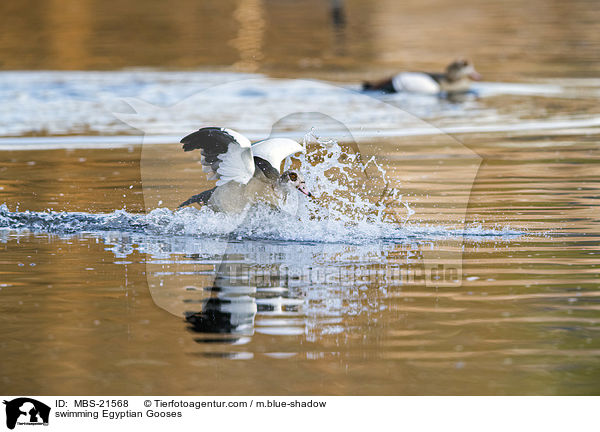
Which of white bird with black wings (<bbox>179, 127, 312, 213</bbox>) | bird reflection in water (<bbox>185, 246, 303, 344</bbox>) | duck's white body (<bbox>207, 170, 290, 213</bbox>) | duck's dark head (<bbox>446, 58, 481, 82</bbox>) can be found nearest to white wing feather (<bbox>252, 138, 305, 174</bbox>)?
white bird with black wings (<bbox>179, 127, 312, 213</bbox>)

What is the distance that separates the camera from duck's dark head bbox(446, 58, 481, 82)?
70.2ft

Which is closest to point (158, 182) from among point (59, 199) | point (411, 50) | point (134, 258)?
point (59, 199)

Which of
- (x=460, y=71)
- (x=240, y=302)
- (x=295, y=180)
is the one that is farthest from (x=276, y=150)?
(x=460, y=71)

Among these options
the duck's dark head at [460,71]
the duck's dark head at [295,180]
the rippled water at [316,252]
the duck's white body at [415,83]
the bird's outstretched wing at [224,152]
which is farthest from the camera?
the duck's dark head at [460,71]

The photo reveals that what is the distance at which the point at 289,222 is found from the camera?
9461 mm

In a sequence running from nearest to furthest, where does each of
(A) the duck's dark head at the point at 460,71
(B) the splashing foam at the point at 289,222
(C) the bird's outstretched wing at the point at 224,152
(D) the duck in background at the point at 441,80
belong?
(C) the bird's outstretched wing at the point at 224,152 → (B) the splashing foam at the point at 289,222 → (D) the duck in background at the point at 441,80 → (A) the duck's dark head at the point at 460,71

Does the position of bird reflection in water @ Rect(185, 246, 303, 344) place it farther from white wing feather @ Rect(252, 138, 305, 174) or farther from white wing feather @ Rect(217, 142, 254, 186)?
white wing feather @ Rect(252, 138, 305, 174)

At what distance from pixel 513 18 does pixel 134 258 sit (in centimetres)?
3281

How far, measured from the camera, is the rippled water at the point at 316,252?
6.08 metres
